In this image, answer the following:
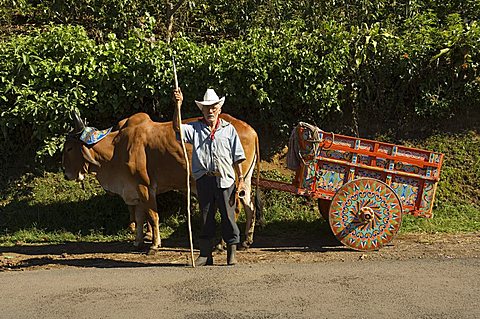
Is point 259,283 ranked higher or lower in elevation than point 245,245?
higher

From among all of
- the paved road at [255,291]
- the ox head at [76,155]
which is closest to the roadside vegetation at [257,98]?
the ox head at [76,155]

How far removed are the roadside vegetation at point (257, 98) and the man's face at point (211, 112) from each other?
2.65 meters

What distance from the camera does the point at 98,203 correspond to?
1000cm

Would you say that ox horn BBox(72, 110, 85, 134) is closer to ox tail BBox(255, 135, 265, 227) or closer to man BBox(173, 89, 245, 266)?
man BBox(173, 89, 245, 266)

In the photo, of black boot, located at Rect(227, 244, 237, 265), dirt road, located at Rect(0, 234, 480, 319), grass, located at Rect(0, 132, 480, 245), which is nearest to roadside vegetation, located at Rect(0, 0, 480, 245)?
grass, located at Rect(0, 132, 480, 245)

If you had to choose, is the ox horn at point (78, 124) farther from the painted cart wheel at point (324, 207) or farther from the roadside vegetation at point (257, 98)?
the painted cart wheel at point (324, 207)

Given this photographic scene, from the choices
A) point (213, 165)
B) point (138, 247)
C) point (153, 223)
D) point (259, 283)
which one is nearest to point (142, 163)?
point (153, 223)

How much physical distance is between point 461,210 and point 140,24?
19.9 ft

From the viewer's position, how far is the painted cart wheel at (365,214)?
7879mm

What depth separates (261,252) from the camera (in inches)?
327

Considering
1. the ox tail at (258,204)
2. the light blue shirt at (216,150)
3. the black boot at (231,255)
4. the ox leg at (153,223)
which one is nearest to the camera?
the light blue shirt at (216,150)

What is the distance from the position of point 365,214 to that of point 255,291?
2.07 metres

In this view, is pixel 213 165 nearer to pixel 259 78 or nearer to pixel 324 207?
pixel 324 207

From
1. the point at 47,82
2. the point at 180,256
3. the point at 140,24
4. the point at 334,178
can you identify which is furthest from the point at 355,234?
the point at 140,24
